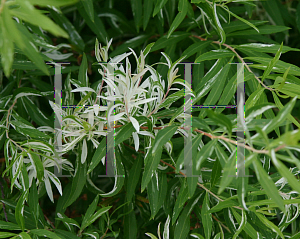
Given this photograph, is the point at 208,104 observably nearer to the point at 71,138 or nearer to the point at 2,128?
the point at 71,138

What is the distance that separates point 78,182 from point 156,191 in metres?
0.19

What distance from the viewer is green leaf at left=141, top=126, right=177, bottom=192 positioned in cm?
54

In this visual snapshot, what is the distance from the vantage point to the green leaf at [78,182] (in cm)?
74

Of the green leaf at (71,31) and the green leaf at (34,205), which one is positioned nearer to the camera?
the green leaf at (34,205)

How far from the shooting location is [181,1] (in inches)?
27.7

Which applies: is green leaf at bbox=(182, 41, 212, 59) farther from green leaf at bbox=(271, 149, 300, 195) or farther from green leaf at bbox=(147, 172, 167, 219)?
green leaf at bbox=(271, 149, 300, 195)

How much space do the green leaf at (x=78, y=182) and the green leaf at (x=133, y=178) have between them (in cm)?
12

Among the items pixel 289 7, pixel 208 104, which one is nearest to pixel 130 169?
pixel 208 104

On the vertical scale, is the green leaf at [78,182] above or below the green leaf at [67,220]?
above

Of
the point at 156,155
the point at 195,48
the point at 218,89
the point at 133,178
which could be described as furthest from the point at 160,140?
the point at 195,48

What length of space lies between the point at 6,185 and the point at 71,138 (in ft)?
1.18

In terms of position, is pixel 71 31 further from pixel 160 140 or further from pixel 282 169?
pixel 282 169

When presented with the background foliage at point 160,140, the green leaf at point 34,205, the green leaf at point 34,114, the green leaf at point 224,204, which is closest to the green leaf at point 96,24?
the background foliage at point 160,140

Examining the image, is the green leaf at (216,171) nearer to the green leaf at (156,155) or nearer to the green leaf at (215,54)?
the green leaf at (156,155)
